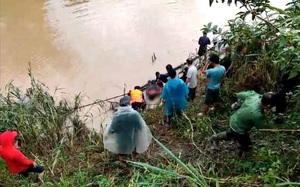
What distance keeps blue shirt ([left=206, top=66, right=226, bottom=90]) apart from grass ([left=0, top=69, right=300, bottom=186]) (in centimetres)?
42

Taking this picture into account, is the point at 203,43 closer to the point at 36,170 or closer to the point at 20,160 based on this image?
the point at 36,170

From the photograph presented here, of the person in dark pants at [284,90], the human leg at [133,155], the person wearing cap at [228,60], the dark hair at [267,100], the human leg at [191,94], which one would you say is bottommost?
the human leg at [191,94]

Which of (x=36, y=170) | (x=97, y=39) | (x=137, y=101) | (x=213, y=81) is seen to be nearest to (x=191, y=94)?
(x=137, y=101)

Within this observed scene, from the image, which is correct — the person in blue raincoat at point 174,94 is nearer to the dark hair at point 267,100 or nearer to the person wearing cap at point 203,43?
the dark hair at point 267,100

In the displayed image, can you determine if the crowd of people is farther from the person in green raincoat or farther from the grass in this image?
the grass

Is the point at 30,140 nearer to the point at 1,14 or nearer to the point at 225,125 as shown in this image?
the point at 225,125

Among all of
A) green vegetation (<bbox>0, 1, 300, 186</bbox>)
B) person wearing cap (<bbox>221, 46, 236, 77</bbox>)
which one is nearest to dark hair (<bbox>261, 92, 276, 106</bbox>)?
green vegetation (<bbox>0, 1, 300, 186</bbox>)

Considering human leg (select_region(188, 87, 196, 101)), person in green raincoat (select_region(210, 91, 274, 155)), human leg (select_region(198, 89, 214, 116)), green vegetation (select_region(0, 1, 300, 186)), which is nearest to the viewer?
green vegetation (select_region(0, 1, 300, 186))

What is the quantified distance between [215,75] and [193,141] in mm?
962

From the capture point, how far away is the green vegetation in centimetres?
355

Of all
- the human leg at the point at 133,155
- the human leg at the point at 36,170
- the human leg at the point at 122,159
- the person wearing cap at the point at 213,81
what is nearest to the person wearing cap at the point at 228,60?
the person wearing cap at the point at 213,81

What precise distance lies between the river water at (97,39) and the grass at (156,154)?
260 centimetres

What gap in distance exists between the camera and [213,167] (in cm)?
416

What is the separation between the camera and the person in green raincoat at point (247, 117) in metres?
4.00
